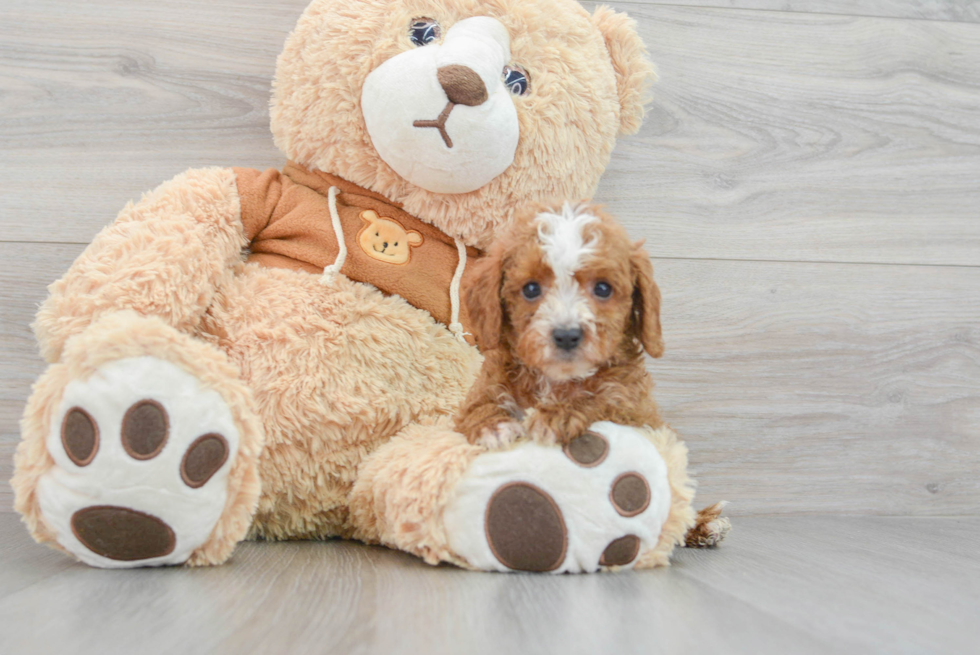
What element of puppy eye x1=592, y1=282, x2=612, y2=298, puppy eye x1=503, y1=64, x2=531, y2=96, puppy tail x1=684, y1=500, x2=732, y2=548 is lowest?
puppy tail x1=684, y1=500, x2=732, y2=548

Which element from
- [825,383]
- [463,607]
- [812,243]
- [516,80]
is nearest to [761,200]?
[812,243]

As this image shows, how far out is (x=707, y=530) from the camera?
4.32 feet

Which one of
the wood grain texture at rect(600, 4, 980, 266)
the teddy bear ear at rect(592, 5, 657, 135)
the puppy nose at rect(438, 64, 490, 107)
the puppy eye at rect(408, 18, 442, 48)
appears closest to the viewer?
the puppy nose at rect(438, 64, 490, 107)

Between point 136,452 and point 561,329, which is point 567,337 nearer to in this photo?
point 561,329

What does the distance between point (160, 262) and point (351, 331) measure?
0.31 metres

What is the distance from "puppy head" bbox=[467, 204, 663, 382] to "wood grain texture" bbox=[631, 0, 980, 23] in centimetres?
88

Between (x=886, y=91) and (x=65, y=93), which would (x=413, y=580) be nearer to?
(x=65, y=93)

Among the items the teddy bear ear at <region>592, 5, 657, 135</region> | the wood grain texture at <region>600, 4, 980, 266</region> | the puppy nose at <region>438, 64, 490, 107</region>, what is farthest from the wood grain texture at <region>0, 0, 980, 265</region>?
the puppy nose at <region>438, 64, 490, 107</region>

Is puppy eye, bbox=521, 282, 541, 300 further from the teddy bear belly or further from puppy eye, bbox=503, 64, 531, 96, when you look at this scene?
puppy eye, bbox=503, 64, 531, 96

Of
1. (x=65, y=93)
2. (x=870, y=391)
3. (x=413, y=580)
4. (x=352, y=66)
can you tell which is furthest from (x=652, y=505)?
(x=65, y=93)

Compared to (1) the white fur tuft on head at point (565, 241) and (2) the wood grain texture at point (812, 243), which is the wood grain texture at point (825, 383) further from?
(1) the white fur tuft on head at point (565, 241)

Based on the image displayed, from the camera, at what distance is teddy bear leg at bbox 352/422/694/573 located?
992 millimetres

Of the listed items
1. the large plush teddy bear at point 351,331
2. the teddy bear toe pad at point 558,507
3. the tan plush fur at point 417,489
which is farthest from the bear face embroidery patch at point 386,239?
the teddy bear toe pad at point 558,507

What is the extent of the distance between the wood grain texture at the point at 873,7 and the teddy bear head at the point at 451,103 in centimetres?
50
